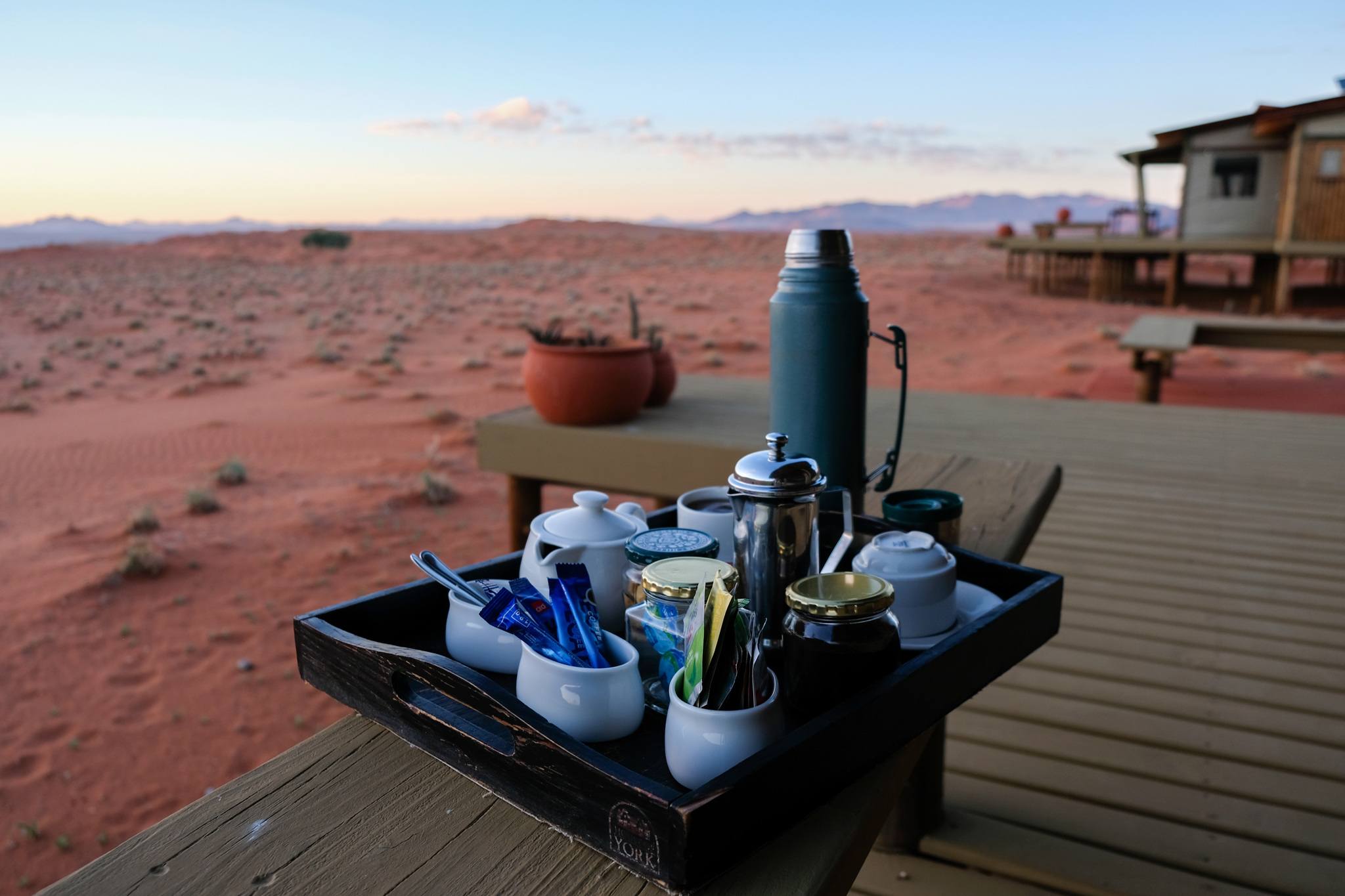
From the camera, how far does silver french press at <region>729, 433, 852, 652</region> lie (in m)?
1.09

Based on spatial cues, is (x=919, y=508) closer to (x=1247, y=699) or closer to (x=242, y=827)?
(x=242, y=827)

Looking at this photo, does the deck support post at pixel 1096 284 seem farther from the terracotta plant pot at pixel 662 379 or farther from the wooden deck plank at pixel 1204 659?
the wooden deck plank at pixel 1204 659

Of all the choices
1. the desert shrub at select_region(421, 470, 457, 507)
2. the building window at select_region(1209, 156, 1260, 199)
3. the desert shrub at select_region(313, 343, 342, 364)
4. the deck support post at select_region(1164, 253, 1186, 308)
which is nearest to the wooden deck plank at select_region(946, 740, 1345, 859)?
the desert shrub at select_region(421, 470, 457, 507)

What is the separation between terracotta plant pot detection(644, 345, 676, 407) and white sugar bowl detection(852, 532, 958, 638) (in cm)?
371

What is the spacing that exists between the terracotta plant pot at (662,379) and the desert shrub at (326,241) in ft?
176

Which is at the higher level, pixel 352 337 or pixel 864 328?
pixel 864 328

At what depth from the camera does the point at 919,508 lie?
1669 mm

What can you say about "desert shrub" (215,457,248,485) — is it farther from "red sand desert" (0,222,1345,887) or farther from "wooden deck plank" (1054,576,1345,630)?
"wooden deck plank" (1054,576,1345,630)

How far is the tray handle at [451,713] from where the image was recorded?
100cm

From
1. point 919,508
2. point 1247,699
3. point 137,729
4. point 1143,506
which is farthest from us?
point 137,729

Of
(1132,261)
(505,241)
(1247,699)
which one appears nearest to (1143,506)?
(1247,699)

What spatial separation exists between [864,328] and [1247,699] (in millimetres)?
1722

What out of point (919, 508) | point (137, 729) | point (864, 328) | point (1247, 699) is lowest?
point (137, 729)

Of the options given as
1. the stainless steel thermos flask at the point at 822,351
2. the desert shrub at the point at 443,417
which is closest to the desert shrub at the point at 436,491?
the desert shrub at the point at 443,417
